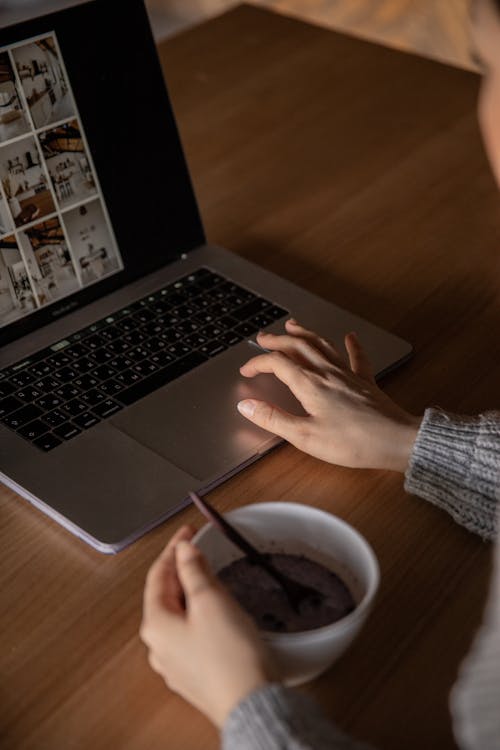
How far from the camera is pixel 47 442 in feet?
2.73

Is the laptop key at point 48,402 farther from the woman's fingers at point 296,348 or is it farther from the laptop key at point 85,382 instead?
the woman's fingers at point 296,348

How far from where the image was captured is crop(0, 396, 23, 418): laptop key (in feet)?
2.82

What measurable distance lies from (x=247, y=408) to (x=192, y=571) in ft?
0.77

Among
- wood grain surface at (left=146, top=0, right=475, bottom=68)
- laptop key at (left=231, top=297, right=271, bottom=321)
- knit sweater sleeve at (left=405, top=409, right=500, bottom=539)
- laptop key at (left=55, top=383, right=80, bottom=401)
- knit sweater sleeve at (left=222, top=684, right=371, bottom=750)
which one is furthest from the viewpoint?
wood grain surface at (left=146, top=0, right=475, bottom=68)

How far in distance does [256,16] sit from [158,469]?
103 cm

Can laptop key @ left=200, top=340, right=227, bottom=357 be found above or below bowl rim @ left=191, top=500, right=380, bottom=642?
above

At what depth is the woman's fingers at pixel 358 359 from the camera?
89cm

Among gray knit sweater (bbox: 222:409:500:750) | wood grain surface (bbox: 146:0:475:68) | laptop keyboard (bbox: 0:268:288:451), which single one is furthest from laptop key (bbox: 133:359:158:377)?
wood grain surface (bbox: 146:0:475:68)

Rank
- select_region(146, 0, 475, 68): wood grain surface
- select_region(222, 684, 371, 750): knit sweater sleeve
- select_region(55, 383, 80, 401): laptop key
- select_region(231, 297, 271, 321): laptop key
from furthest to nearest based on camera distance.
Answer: select_region(146, 0, 475, 68): wood grain surface → select_region(231, 297, 271, 321): laptop key → select_region(55, 383, 80, 401): laptop key → select_region(222, 684, 371, 750): knit sweater sleeve

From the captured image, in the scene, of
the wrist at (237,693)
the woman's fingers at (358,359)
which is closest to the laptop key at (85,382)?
the woman's fingers at (358,359)

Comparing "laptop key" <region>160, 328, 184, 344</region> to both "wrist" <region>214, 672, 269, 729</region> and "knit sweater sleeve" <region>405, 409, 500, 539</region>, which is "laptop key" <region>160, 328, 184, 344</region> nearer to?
"knit sweater sleeve" <region>405, 409, 500, 539</region>

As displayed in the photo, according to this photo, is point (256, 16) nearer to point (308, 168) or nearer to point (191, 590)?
point (308, 168)

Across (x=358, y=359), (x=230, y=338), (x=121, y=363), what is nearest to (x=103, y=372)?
(x=121, y=363)

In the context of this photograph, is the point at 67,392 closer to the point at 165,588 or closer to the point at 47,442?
the point at 47,442
